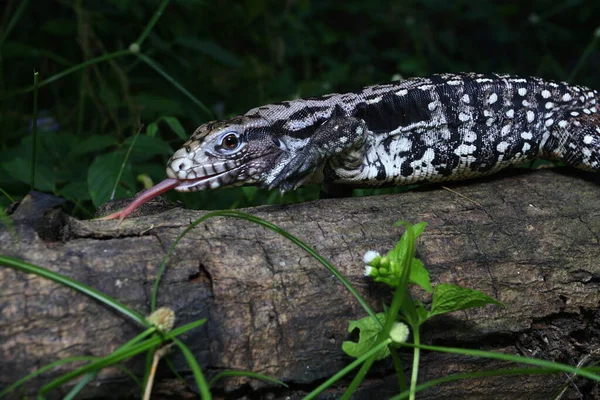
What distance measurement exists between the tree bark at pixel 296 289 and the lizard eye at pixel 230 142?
1.62 feet

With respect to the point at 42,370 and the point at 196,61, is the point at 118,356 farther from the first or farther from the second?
the point at 196,61

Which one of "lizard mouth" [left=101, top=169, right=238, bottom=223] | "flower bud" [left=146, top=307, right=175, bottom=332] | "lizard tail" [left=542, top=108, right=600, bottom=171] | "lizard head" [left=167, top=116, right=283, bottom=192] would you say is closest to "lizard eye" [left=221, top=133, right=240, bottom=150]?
"lizard head" [left=167, top=116, right=283, bottom=192]

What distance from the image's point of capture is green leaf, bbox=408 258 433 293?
256cm

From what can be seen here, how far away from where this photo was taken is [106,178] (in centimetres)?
390

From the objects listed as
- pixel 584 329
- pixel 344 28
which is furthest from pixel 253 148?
pixel 344 28

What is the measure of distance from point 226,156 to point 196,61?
3392mm

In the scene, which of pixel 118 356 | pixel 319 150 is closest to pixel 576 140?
pixel 319 150

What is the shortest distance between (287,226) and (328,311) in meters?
0.48

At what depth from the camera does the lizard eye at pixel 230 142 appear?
3521 millimetres

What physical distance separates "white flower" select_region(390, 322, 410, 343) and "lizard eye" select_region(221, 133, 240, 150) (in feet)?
4.55

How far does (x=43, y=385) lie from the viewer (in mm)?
2326

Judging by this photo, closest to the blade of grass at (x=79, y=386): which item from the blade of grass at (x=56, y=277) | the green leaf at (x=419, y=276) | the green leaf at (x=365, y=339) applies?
the blade of grass at (x=56, y=277)

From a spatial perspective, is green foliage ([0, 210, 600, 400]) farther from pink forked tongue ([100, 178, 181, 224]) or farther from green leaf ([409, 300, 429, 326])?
pink forked tongue ([100, 178, 181, 224])

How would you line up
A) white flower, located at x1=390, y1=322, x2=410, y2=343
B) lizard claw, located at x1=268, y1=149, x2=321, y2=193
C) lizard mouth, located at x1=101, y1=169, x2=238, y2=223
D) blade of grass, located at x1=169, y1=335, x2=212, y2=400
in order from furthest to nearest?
lizard claw, located at x1=268, y1=149, x2=321, y2=193
lizard mouth, located at x1=101, y1=169, x2=238, y2=223
white flower, located at x1=390, y1=322, x2=410, y2=343
blade of grass, located at x1=169, y1=335, x2=212, y2=400
